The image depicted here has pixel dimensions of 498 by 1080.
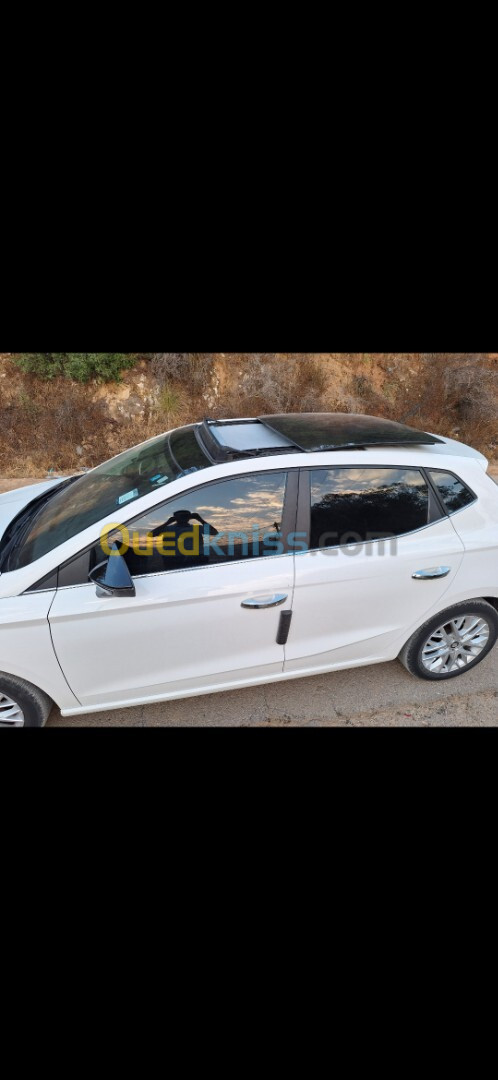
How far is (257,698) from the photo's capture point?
9.62ft

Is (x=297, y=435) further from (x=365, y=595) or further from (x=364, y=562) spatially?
(x=365, y=595)

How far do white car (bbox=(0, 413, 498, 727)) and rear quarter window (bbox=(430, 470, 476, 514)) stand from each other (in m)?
0.01

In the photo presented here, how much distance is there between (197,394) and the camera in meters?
8.16

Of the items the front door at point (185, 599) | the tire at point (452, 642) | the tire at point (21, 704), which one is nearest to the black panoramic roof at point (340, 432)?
the front door at point (185, 599)

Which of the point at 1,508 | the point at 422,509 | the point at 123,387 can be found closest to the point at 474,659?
the point at 422,509

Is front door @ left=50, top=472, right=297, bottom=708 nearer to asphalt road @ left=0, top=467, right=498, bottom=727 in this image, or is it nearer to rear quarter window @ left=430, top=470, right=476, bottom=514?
asphalt road @ left=0, top=467, right=498, bottom=727

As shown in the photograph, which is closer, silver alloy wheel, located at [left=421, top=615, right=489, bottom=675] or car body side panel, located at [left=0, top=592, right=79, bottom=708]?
car body side panel, located at [left=0, top=592, right=79, bottom=708]

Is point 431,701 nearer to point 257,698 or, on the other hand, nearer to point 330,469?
point 257,698

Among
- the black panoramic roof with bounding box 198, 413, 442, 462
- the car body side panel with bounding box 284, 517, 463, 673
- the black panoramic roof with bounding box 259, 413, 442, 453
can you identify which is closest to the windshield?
the black panoramic roof with bounding box 198, 413, 442, 462

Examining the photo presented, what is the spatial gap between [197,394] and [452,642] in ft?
21.4

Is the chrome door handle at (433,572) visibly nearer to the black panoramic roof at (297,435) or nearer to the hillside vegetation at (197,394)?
the black panoramic roof at (297,435)

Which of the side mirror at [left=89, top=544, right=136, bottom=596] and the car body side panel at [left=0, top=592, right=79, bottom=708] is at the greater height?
the side mirror at [left=89, top=544, right=136, bottom=596]

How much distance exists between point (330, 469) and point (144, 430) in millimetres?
5977

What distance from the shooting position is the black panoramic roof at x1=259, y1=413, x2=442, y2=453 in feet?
8.58
